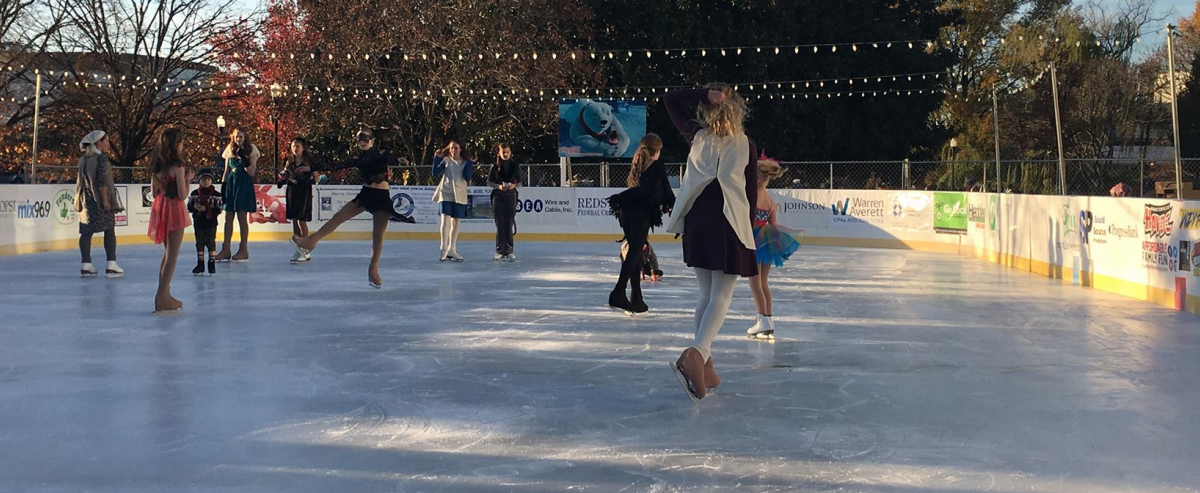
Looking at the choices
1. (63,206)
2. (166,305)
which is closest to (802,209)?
(63,206)

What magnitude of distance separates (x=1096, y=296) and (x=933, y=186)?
1505 cm

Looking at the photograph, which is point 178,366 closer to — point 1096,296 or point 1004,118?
point 1096,296

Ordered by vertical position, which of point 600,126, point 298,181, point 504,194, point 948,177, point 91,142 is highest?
point 600,126

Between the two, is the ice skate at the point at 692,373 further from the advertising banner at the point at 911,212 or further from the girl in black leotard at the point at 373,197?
the advertising banner at the point at 911,212

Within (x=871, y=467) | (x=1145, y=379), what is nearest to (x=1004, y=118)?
(x=1145, y=379)

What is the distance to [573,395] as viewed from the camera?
6.02 metres

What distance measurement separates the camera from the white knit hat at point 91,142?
11891 mm

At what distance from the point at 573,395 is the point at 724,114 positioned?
160cm

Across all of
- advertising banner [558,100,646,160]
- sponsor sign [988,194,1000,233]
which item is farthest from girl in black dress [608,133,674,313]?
advertising banner [558,100,646,160]

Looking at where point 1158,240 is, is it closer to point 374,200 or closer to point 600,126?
point 374,200

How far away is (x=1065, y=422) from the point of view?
543 centimetres

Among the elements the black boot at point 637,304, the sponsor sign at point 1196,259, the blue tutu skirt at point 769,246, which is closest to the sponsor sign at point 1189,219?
the sponsor sign at point 1196,259

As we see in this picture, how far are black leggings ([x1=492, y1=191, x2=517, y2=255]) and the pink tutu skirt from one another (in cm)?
638

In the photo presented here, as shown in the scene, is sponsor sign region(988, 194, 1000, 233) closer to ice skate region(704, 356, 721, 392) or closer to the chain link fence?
the chain link fence
